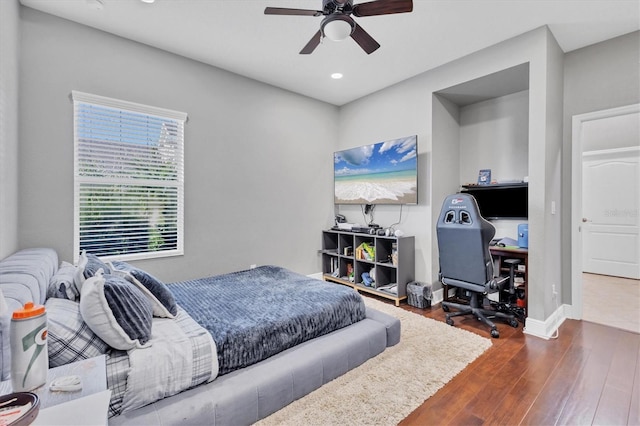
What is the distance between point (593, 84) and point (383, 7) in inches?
103

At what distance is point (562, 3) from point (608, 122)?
328cm

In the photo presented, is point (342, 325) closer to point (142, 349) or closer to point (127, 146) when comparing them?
point (142, 349)

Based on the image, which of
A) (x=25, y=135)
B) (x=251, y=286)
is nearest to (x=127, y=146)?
(x=25, y=135)

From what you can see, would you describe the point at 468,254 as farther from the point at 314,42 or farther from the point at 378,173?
the point at 314,42

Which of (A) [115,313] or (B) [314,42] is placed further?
(B) [314,42]

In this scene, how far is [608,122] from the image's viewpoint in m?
4.66

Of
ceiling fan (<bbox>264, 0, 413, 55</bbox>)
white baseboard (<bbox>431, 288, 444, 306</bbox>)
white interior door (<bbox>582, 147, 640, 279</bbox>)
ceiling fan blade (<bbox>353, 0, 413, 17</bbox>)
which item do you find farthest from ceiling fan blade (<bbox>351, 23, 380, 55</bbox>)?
white interior door (<bbox>582, 147, 640, 279</bbox>)

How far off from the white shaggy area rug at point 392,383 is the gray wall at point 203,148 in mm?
2230

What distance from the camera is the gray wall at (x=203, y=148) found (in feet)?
8.60

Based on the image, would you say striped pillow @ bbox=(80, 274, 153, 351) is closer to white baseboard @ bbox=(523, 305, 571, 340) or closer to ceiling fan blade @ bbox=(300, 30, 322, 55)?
ceiling fan blade @ bbox=(300, 30, 322, 55)

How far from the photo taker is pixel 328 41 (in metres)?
3.11

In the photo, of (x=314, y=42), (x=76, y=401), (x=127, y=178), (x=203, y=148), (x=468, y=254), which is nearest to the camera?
(x=76, y=401)

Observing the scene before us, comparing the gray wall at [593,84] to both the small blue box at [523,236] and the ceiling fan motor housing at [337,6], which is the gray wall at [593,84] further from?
the ceiling fan motor housing at [337,6]

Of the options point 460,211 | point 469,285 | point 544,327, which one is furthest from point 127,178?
point 544,327
